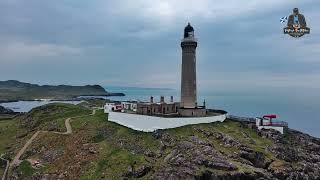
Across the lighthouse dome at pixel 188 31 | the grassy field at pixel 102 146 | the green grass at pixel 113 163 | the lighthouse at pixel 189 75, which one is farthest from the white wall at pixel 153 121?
the lighthouse dome at pixel 188 31

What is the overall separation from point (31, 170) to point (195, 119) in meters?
29.3

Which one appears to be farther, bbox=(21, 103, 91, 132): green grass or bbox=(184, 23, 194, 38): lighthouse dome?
bbox=(21, 103, 91, 132): green grass

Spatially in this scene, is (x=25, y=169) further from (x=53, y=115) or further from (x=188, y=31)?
(x=188, y=31)

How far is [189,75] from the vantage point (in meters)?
82.2

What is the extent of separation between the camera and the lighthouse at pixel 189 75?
82000 mm

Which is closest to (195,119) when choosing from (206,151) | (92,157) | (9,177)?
(206,151)

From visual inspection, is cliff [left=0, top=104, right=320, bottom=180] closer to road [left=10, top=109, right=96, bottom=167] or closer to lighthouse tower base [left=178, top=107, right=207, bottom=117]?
road [left=10, top=109, right=96, bottom=167]

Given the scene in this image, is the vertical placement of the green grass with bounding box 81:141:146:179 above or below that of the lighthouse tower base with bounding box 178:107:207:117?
below

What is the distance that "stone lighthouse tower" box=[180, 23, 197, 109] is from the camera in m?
82.1

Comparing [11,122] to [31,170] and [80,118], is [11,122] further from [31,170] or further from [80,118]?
[31,170]

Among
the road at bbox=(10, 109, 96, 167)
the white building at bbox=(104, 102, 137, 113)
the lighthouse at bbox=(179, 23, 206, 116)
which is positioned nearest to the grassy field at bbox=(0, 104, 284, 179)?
the road at bbox=(10, 109, 96, 167)

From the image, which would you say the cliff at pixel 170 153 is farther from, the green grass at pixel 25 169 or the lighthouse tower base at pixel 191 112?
the lighthouse tower base at pixel 191 112

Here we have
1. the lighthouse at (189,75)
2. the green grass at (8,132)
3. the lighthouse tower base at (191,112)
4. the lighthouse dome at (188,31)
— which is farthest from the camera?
the lighthouse dome at (188,31)

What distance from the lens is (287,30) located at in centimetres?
5481
